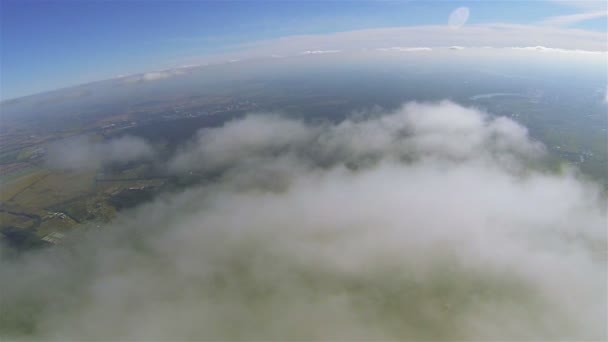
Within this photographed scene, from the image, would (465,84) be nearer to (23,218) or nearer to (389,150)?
(389,150)

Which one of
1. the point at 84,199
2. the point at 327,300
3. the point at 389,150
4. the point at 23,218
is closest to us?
the point at 327,300

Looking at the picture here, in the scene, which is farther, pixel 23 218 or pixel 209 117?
pixel 209 117

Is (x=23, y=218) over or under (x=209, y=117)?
under

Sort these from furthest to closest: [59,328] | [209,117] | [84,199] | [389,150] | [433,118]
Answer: [209,117]
[433,118]
[389,150]
[84,199]
[59,328]

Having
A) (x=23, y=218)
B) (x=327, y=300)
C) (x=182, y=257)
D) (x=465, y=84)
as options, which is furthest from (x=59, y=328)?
(x=465, y=84)

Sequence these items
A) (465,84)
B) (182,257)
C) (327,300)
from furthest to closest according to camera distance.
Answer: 1. (465,84)
2. (182,257)
3. (327,300)

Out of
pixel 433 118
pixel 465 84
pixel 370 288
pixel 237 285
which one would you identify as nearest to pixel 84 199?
pixel 237 285


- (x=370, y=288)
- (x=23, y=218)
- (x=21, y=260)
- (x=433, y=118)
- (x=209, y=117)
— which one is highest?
(x=209, y=117)

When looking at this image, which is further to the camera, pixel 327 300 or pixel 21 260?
pixel 21 260

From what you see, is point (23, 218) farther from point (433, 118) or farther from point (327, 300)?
point (433, 118)
